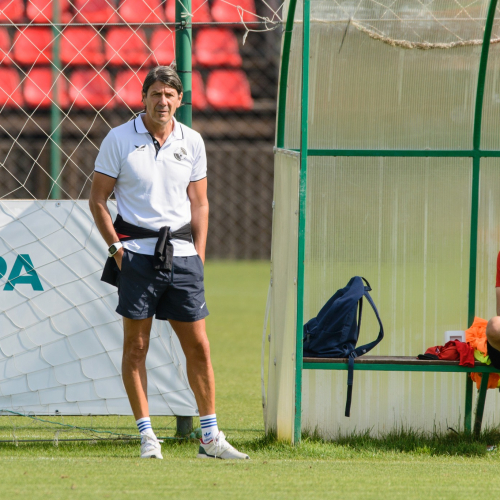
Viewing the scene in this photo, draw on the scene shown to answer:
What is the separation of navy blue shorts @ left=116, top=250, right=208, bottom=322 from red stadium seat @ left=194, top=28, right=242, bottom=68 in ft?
46.4

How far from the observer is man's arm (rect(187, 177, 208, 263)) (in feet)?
14.1

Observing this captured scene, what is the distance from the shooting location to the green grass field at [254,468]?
11.7 feet

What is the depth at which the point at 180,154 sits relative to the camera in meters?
A: 4.21

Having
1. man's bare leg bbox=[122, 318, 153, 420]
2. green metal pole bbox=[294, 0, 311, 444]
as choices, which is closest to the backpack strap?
green metal pole bbox=[294, 0, 311, 444]

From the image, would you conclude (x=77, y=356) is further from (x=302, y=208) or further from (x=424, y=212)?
(x=424, y=212)

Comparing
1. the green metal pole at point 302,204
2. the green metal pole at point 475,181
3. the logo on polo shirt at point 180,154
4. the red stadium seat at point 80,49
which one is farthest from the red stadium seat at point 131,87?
the logo on polo shirt at point 180,154

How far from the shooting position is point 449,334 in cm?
503

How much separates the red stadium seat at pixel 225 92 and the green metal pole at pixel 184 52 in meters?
13.1

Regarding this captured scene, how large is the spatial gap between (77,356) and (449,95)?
2714 mm

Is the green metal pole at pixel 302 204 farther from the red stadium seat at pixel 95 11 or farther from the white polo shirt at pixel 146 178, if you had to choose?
the red stadium seat at pixel 95 11

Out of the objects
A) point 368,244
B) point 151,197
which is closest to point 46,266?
point 151,197

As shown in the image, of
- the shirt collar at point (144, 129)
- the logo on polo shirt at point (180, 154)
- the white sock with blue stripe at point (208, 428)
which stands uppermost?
the shirt collar at point (144, 129)

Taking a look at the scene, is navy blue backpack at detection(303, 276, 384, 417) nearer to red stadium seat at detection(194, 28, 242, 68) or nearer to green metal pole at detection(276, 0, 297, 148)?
green metal pole at detection(276, 0, 297, 148)

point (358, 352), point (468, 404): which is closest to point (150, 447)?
point (358, 352)
